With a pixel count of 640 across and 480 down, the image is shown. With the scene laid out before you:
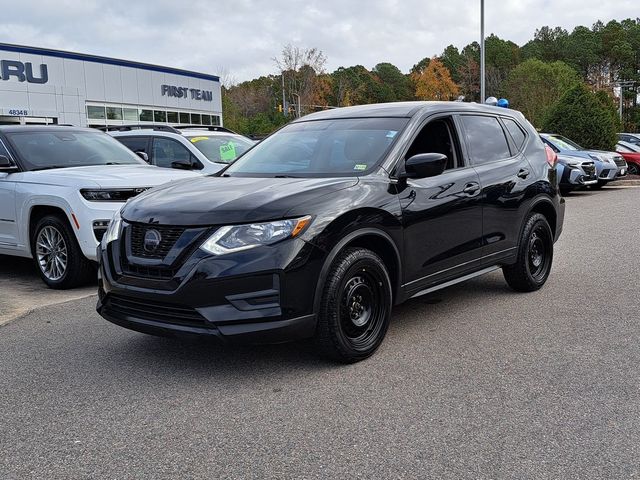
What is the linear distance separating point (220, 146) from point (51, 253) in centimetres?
418

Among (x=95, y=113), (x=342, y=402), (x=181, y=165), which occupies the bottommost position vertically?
(x=342, y=402)

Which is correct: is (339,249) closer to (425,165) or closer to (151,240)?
(425,165)

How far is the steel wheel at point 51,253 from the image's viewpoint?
6.68m

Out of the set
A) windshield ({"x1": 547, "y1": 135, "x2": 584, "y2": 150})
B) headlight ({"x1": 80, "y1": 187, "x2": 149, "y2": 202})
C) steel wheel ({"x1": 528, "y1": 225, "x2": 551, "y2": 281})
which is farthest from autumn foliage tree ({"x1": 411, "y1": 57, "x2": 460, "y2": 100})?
headlight ({"x1": 80, "y1": 187, "x2": 149, "y2": 202})

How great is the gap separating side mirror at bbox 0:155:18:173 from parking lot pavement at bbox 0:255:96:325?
50.3 inches

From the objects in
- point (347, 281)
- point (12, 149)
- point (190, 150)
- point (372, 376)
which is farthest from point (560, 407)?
→ point (190, 150)

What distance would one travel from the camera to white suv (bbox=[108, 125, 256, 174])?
988cm

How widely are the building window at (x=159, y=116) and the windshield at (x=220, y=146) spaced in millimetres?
29698

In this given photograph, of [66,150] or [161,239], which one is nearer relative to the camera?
[161,239]

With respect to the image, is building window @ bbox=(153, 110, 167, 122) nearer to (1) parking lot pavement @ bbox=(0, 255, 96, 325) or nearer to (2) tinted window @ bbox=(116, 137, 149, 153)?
(2) tinted window @ bbox=(116, 137, 149, 153)

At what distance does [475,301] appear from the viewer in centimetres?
593

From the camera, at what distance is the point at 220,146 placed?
411 inches

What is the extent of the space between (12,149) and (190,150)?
3.06 meters

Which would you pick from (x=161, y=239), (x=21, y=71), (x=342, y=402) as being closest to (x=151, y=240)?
(x=161, y=239)
